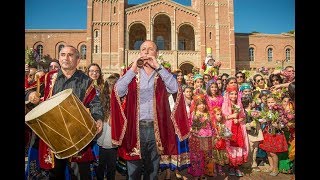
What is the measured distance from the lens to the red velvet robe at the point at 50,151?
3477 mm

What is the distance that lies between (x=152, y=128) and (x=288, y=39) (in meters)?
37.9

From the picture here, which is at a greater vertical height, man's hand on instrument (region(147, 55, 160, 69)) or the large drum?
man's hand on instrument (region(147, 55, 160, 69))

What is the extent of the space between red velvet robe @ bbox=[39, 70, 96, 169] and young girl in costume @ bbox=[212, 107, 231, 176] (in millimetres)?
2507

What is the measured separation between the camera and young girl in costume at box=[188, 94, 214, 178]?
502 centimetres

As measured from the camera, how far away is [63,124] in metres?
3.24

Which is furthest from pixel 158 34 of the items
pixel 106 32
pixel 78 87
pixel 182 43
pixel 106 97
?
pixel 78 87

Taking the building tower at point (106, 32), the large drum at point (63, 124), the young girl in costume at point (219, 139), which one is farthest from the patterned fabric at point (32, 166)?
the building tower at point (106, 32)

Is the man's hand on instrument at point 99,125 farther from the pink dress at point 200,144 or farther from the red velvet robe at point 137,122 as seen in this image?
the pink dress at point 200,144

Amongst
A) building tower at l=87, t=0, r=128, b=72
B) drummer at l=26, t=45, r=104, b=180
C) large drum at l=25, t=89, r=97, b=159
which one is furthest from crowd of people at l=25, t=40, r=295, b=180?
building tower at l=87, t=0, r=128, b=72

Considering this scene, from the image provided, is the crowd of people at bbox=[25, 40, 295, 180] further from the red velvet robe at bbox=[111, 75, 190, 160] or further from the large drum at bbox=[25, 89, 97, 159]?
the large drum at bbox=[25, 89, 97, 159]

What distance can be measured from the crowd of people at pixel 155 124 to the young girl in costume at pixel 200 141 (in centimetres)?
2

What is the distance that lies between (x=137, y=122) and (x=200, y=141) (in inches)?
76.1
